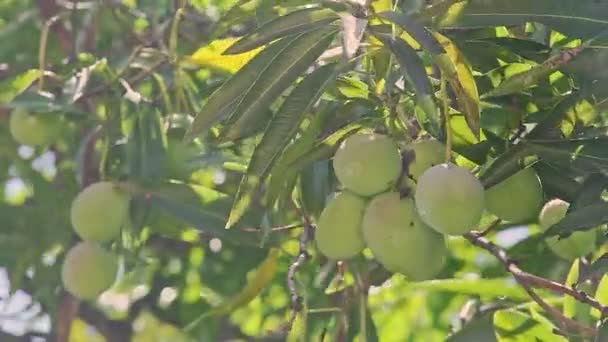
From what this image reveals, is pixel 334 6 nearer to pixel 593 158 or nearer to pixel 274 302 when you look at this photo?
pixel 593 158

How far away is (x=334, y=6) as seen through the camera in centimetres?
96

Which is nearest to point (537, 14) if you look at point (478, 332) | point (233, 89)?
point (233, 89)

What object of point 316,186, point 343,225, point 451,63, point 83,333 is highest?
point 451,63

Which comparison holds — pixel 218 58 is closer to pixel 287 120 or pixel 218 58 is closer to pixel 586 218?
pixel 287 120

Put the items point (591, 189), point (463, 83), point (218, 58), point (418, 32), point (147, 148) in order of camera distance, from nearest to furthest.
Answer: point (418, 32)
point (463, 83)
point (591, 189)
point (218, 58)
point (147, 148)

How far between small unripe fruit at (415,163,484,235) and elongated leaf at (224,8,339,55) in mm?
159

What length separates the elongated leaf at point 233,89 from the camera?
0.97 m

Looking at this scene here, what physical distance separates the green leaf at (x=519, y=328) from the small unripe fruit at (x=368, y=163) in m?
0.45

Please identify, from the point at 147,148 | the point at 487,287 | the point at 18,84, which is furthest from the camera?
the point at 18,84

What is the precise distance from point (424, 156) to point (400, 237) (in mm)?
84

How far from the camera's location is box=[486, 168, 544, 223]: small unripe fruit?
1.10 meters

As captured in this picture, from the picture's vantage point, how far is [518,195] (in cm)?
110

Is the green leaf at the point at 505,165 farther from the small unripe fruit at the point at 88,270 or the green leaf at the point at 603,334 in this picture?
the small unripe fruit at the point at 88,270

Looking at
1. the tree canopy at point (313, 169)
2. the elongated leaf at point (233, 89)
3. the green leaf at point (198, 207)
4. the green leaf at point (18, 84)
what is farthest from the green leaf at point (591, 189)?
the green leaf at point (18, 84)
